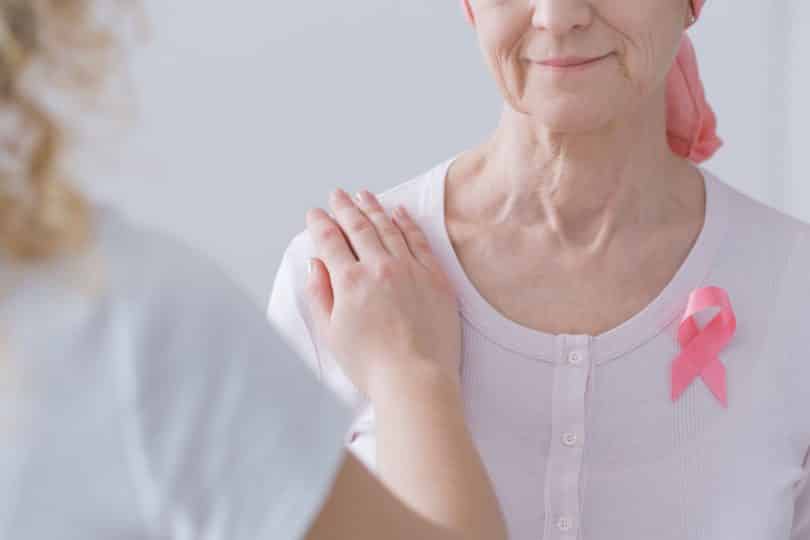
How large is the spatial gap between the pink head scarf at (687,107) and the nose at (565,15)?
8.7 inches

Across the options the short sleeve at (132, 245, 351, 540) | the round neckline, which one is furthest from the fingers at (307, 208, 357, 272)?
the short sleeve at (132, 245, 351, 540)

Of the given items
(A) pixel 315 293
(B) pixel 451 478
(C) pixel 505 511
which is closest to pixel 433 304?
(A) pixel 315 293

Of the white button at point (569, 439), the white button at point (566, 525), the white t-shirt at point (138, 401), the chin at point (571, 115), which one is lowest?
the white button at point (566, 525)

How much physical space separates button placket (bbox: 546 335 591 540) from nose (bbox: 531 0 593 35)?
31cm

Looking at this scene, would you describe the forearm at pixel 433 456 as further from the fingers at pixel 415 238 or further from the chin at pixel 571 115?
the chin at pixel 571 115

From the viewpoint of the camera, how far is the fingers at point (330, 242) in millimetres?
1505

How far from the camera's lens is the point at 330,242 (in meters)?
1.54

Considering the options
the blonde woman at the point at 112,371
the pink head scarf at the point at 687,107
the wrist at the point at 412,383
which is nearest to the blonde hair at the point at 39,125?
the blonde woman at the point at 112,371

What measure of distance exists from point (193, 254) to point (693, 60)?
100 cm

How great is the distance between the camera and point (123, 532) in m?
0.79

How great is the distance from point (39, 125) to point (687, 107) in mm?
1019

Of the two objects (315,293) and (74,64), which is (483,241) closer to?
(315,293)

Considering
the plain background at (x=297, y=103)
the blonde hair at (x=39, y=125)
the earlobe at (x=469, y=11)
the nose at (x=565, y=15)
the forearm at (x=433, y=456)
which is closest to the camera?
the blonde hair at (x=39, y=125)

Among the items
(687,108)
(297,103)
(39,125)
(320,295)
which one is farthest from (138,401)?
(297,103)
